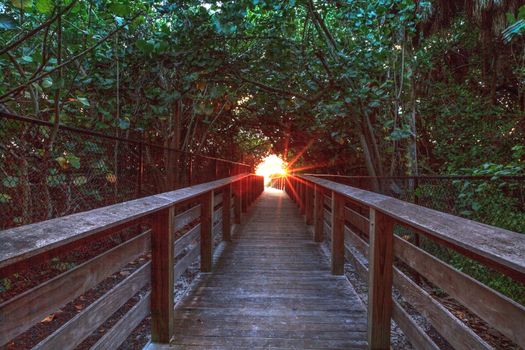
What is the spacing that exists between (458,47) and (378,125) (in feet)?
14.3

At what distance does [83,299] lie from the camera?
3918mm

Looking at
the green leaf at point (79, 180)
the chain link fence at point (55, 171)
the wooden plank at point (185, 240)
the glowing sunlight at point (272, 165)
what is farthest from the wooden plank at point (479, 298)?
the glowing sunlight at point (272, 165)

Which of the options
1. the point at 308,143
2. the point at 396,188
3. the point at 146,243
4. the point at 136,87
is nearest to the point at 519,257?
the point at 146,243

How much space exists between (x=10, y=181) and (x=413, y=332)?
2.90 metres

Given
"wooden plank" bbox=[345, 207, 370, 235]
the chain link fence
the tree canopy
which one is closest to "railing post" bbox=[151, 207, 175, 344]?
the chain link fence

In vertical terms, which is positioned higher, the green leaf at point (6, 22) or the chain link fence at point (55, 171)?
the green leaf at point (6, 22)

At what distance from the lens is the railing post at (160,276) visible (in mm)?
2270

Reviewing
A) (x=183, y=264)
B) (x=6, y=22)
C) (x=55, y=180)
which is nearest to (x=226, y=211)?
(x=183, y=264)

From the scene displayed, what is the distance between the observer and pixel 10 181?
2.51 m

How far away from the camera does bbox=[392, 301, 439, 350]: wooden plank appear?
5.55 feet

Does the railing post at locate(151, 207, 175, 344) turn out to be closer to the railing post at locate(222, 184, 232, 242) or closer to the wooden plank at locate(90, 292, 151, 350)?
the wooden plank at locate(90, 292, 151, 350)

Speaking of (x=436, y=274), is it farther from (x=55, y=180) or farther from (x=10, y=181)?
(x=55, y=180)

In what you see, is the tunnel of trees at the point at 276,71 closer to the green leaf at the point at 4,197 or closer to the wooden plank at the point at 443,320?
the green leaf at the point at 4,197

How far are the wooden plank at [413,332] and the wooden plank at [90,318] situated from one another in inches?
62.9
